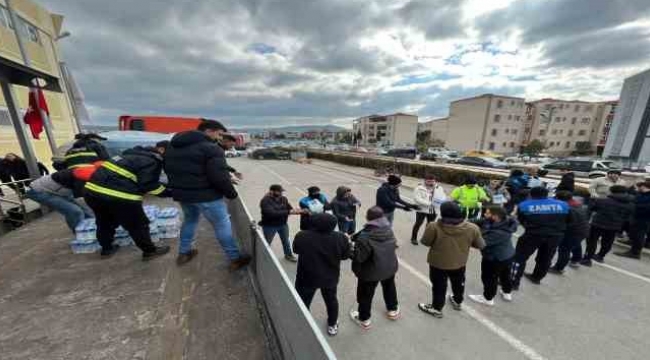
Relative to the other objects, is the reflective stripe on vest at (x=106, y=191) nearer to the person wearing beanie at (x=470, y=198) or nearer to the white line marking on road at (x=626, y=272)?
the person wearing beanie at (x=470, y=198)

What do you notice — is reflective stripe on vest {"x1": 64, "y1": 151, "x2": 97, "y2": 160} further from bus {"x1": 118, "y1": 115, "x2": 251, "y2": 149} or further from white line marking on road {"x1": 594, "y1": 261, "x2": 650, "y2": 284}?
bus {"x1": 118, "y1": 115, "x2": 251, "y2": 149}

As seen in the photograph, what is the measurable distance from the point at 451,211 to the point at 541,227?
1.86 meters

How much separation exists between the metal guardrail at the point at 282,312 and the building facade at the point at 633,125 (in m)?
26.5

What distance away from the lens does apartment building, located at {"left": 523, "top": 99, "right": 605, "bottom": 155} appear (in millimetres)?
50531

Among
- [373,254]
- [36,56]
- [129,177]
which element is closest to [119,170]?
[129,177]

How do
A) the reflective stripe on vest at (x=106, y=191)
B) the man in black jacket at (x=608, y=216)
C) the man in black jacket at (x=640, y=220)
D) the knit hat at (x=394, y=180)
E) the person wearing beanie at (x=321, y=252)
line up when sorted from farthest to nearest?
1. the knit hat at (x=394, y=180)
2. the man in black jacket at (x=640, y=220)
3. the man in black jacket at (x=608, y=216)
4. the reflective stripe on vest at (x=106, y=191)
5. the person wearing beanie at (x=321, y=252)

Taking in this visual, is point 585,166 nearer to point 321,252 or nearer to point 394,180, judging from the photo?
point 394,180

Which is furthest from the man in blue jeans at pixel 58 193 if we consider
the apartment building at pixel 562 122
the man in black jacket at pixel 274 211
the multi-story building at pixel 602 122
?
the multi-story building at pixel 602 122

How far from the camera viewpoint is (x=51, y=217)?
17.5 ft

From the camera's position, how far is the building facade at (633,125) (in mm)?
16625

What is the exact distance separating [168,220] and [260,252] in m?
2.37

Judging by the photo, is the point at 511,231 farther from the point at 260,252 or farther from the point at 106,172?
the point at 106,172

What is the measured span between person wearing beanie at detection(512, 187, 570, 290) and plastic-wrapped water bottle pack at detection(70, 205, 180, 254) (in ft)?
18.0

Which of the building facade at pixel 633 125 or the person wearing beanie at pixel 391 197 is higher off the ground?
the building facade at pixel 633 125
